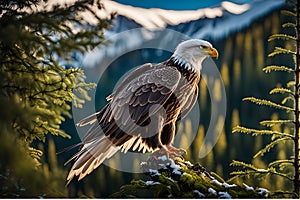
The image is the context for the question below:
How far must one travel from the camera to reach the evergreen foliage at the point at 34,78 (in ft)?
4.56


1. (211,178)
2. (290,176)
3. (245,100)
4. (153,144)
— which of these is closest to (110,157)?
(153,144)

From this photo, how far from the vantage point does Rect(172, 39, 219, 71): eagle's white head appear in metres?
2.07

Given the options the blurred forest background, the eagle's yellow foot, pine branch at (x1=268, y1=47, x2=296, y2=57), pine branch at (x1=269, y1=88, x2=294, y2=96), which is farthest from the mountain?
the eagle's yellow foot

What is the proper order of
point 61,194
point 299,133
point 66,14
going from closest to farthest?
point 66,14 < point 61,194 < point 299,133

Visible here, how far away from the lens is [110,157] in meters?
2.24

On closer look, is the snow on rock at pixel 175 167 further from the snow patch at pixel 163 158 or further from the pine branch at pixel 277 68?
the pine branch at pixel 277 68

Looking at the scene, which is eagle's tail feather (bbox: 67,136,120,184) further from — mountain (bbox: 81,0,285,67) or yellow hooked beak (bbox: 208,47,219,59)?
yellow hooked beak (bbox: 208,47,219,59)

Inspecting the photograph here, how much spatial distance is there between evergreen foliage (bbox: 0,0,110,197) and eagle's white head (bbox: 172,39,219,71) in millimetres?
474

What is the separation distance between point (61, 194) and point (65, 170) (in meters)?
0.28

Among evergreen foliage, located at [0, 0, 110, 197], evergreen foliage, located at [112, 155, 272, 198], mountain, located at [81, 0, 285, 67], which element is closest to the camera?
evergreen foliage, located at [0, 0, 110, 197]

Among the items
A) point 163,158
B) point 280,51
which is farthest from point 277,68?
point 163,158

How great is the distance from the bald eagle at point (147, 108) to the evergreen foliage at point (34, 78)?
7.1 inches

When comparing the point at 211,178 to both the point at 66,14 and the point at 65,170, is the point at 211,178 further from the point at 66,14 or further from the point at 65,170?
the point at 66,14

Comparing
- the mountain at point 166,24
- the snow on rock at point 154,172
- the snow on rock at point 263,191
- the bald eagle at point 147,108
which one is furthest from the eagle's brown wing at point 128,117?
the snow on rock at point 263,191
